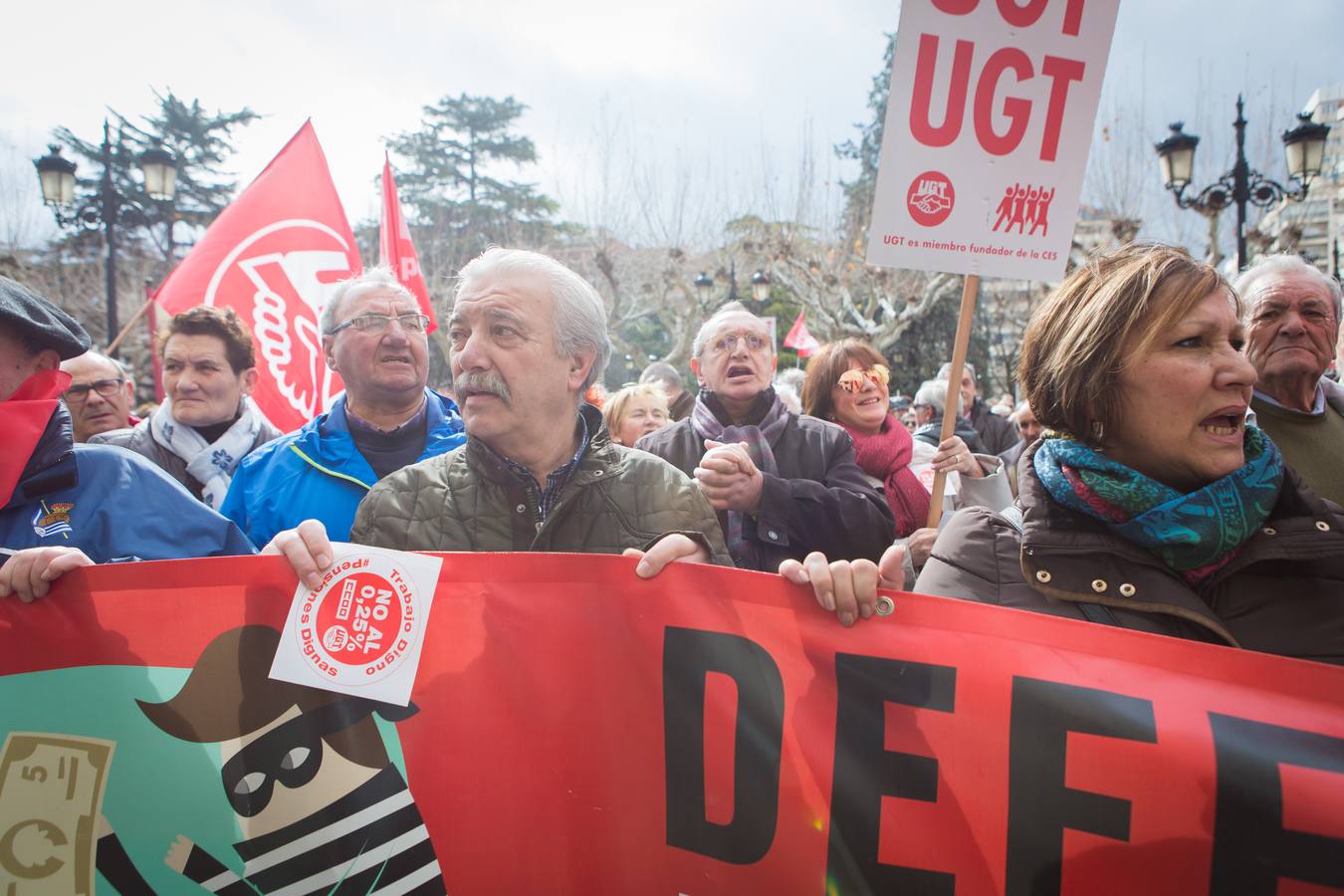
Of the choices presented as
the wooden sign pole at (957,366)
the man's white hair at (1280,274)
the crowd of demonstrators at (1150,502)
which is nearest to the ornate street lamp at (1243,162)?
the man's white hair at (1280,274)

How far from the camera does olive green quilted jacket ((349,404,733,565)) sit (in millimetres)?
1987

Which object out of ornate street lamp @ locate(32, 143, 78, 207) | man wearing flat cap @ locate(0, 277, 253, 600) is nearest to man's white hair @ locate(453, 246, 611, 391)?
man wearing flat cap @ locate(0, 277, 253, 600)

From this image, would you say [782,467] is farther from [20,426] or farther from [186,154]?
[186,154]

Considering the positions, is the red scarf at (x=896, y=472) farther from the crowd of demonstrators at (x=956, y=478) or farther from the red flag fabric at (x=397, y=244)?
the red flag fabric at (x=397, y=244)

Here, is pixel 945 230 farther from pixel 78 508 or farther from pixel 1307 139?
pixel 1307 139

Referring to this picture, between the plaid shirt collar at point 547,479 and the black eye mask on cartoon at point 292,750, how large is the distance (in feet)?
2.02

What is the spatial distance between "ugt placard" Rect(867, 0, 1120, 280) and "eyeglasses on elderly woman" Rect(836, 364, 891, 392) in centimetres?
126

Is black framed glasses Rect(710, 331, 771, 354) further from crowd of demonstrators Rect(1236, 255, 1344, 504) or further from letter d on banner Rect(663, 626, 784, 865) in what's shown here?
letter d on banner Rect(663, 626, 784, 865)

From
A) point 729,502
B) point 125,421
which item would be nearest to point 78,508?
point 729,502

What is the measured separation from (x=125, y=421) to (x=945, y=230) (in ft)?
14.5

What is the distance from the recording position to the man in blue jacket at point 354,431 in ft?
8.92

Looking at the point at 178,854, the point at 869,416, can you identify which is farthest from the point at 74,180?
the point at 178,854

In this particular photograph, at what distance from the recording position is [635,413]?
4750 mm

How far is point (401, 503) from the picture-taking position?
2.02 m
